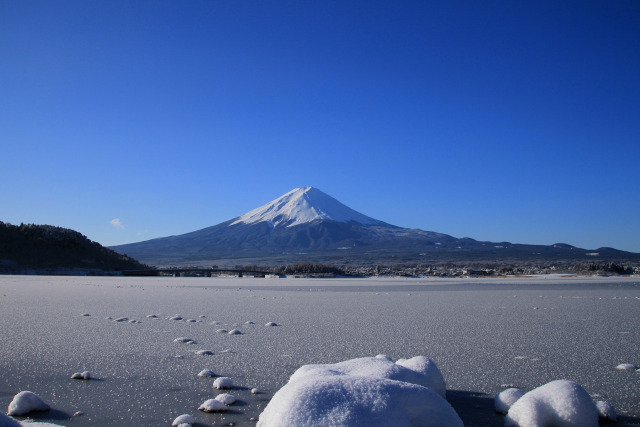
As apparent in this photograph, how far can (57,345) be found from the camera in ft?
12.3

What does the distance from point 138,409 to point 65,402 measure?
1.40 ft

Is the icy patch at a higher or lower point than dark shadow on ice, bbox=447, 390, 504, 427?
higher

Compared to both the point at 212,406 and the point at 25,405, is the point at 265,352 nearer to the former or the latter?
the point at 212,406

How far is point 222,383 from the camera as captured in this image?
265 cm

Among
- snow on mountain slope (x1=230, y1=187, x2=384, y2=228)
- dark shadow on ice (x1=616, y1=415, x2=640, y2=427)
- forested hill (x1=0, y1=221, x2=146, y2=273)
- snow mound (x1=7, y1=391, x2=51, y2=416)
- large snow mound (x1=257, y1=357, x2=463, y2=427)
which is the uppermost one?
snow on mountain slope (x1=230, y1=187, x2=384, y2=228)

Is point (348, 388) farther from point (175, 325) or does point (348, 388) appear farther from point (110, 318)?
point (110, 318)

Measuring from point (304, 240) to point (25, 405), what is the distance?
108 m

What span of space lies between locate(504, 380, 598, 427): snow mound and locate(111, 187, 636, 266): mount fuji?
81.9 m

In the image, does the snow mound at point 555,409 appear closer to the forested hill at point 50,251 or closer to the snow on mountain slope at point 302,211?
the forested hill at point 50,251

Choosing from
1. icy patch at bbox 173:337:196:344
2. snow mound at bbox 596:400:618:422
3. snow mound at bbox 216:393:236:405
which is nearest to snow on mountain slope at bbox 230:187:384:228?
icy patch at bbox 173:337:196:344

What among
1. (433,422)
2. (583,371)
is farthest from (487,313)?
(433,422)

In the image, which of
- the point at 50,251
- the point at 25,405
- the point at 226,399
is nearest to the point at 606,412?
the point at 226,399

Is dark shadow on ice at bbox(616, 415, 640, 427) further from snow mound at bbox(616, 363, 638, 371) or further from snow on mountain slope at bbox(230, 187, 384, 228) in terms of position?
snow on mountain slope at bbox(230, 187, 384, 228)

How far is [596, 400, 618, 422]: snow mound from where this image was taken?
2.13m
